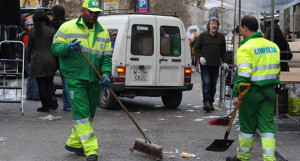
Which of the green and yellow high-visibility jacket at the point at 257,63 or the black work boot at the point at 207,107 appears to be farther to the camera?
the black work boot at the point at 207,107

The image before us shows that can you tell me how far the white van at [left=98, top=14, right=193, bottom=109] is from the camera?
11.3m

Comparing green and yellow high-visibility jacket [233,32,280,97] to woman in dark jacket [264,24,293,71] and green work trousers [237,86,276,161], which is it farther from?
woman in dark jacket [264,24,293,71]

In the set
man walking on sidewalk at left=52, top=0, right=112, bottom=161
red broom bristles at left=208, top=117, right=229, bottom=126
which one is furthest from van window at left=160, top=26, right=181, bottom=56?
man walking on sidewalk at left=52, top=0, right=112, bottom=161

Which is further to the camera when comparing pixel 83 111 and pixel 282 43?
pixel 282 43

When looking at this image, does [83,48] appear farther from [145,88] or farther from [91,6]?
[145,88]

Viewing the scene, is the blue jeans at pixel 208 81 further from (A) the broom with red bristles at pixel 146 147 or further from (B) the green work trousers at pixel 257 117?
(B) the green work trousers at pixel 257 117

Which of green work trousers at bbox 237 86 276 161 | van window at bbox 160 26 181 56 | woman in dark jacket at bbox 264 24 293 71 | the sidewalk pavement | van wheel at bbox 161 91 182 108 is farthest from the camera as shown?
van wheel at bbox 161 91 182 108

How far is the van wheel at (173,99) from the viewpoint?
40.1 ft

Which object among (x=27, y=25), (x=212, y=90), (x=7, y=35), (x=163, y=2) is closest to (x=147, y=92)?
(x=212, y=90)

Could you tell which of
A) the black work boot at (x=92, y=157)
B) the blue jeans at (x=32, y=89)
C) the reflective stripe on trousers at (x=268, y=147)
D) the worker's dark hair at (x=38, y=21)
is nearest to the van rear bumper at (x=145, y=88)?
the worker's dark hair at (x=38, y=21)

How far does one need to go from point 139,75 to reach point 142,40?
0.74 m

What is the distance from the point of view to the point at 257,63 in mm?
6066

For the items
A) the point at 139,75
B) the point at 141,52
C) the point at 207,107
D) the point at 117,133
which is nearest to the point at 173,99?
the point at 207,107

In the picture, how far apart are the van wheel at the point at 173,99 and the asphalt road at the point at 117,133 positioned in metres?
0.17
